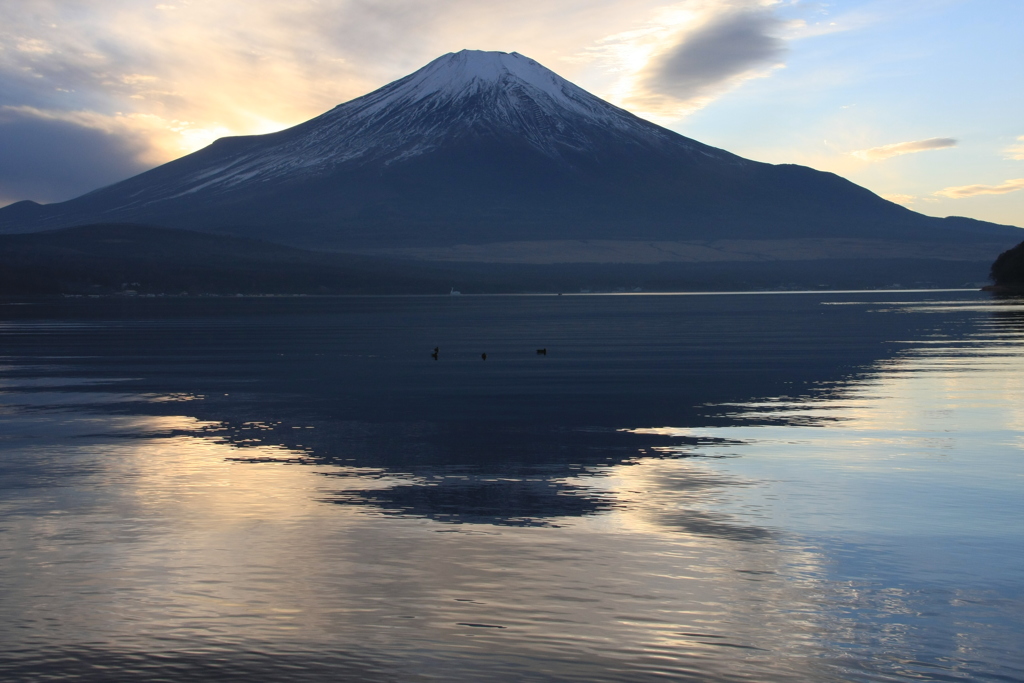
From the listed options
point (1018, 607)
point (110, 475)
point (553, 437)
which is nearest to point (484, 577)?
point (1018, 607)

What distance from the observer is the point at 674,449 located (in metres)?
20.8

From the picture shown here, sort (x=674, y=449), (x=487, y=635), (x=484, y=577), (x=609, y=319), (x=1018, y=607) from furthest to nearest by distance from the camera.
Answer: (x=609, y=319) → (x=674, y=449) → (x=484, y=577) → (x=1018, y=607) → (x=487, y=635)

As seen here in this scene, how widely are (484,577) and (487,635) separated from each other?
1.83 meters

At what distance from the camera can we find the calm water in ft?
32.1

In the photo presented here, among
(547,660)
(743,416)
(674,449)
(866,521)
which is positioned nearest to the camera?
(547,660)

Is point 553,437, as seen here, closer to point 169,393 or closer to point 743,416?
point 743,416

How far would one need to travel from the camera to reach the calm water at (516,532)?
978 cm

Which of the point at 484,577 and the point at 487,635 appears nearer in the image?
the point at 487,635

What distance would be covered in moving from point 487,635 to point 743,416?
16279 millimetres

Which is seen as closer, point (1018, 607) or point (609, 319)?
point (1018, 607)

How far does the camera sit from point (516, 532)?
14.0m

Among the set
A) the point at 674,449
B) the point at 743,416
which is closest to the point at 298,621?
the point at 674,449

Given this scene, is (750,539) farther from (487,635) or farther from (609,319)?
(609,319)

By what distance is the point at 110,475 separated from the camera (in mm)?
18250
